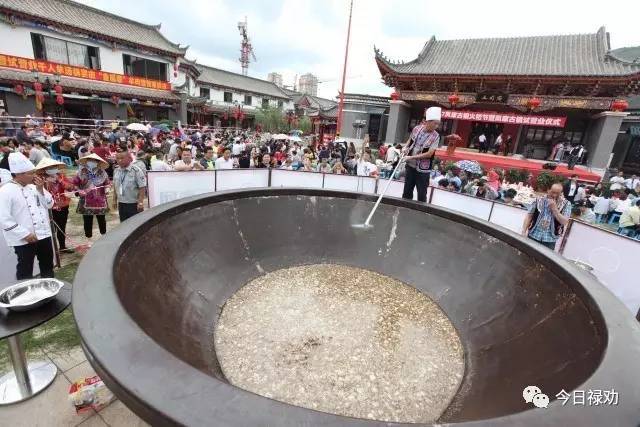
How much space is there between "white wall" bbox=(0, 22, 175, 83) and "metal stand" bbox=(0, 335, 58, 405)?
1072 inches

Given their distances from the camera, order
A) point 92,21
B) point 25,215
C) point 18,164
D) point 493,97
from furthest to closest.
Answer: point 92,21
point 493,97
point 25,215
point 18,164

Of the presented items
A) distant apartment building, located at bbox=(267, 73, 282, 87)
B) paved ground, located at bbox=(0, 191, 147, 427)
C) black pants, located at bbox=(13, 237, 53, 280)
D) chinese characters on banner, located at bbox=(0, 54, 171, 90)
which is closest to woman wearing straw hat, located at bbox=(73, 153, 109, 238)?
black pants, located at bbox=(13, 237, 53, 280)

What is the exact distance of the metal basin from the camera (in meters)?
1.32

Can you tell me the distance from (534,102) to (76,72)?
32.2 m

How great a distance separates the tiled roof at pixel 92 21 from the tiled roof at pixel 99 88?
3.75 m

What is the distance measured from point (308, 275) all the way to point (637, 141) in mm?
30122

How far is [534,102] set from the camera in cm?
1989

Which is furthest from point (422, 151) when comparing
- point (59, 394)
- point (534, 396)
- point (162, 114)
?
point (162, 114)

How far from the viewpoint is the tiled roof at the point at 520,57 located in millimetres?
19811

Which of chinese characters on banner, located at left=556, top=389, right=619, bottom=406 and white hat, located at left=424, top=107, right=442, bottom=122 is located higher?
white hat, located at left=424, top=107, right=442, bottom=122

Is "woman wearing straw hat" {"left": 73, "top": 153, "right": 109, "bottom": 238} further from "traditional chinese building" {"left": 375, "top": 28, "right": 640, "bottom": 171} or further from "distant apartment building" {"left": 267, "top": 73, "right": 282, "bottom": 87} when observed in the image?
"distant apartment building" {"left": 267, "top": 73, "right": 282, "bottom": 87}

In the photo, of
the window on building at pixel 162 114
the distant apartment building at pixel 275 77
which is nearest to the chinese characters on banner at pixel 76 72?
the window on building at pixel 162 114

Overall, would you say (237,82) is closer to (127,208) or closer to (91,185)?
(91,185)

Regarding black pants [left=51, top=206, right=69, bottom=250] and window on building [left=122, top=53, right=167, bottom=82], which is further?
window on building [left=122, top=53, right=167, bottom=82]
